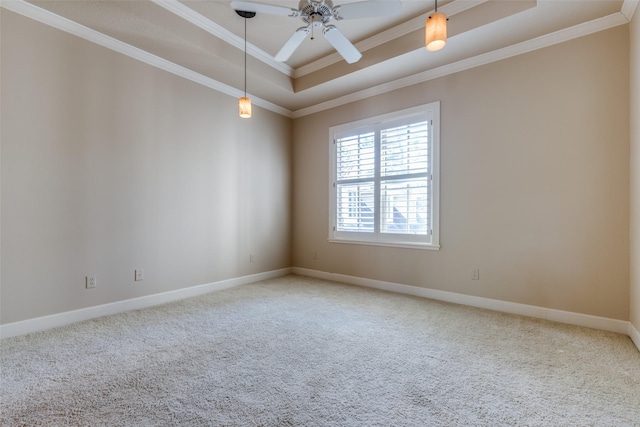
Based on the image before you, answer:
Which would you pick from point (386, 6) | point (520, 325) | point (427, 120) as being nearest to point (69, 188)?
point (386, 6)

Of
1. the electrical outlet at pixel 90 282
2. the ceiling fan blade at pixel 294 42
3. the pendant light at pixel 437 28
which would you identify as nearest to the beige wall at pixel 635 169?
the pendant light at pixel 437 28

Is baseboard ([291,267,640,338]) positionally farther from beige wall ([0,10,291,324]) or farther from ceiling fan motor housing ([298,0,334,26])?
ceiling fan motor housing ([298,0,334,26])

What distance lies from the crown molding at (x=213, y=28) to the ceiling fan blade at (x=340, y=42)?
147 cm

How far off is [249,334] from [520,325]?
2.54 metres

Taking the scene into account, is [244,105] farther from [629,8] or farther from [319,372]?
[629,8]

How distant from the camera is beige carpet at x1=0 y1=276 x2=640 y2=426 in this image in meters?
1.49

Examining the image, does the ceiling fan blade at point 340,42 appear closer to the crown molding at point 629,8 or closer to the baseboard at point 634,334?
the crown molding at point 629,8

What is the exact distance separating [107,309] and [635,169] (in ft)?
16.6

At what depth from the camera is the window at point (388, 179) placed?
3.61 metres

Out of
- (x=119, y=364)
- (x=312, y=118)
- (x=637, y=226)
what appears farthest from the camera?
(x=312, y=118)

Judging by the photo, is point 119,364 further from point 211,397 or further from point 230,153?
point 230,153

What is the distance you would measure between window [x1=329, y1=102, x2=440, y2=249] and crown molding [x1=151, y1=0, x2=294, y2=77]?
141cm

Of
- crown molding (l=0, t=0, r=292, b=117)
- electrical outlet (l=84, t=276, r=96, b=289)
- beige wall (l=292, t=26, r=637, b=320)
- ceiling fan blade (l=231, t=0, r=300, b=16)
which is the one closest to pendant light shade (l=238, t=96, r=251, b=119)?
ceiling fan blade (l=231, t=0, r=300, b=16)

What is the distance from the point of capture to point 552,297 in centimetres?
283
